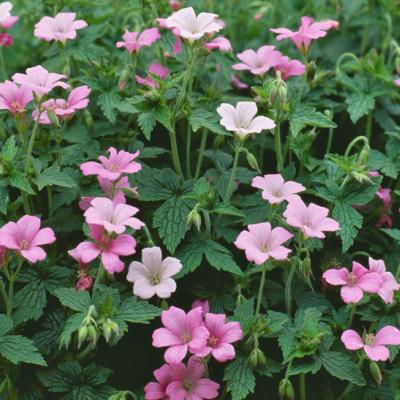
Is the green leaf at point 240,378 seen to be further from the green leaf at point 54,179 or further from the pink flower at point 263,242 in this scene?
the green leaf at point 54,179

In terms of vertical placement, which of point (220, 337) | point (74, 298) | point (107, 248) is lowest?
point (220, 337)

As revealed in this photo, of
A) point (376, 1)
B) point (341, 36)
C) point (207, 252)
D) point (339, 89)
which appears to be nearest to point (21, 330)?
point (207, 252)

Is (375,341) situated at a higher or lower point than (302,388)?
higher

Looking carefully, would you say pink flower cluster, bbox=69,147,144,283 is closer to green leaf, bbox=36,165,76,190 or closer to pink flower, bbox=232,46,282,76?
green leaf, bbox=36,165,76,190

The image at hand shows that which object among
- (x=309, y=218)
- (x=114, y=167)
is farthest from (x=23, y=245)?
(x=309, y=218)

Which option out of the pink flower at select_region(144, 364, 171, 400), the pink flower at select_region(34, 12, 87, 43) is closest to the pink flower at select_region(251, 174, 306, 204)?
the pink flower at select_region(144, 364, 171, 400)

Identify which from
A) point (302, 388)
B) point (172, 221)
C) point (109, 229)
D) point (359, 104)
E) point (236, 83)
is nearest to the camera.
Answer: point (109, 229)

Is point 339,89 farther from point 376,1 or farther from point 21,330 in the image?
point 21,330

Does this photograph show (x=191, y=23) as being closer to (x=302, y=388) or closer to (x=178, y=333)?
(x=178, y=333)
